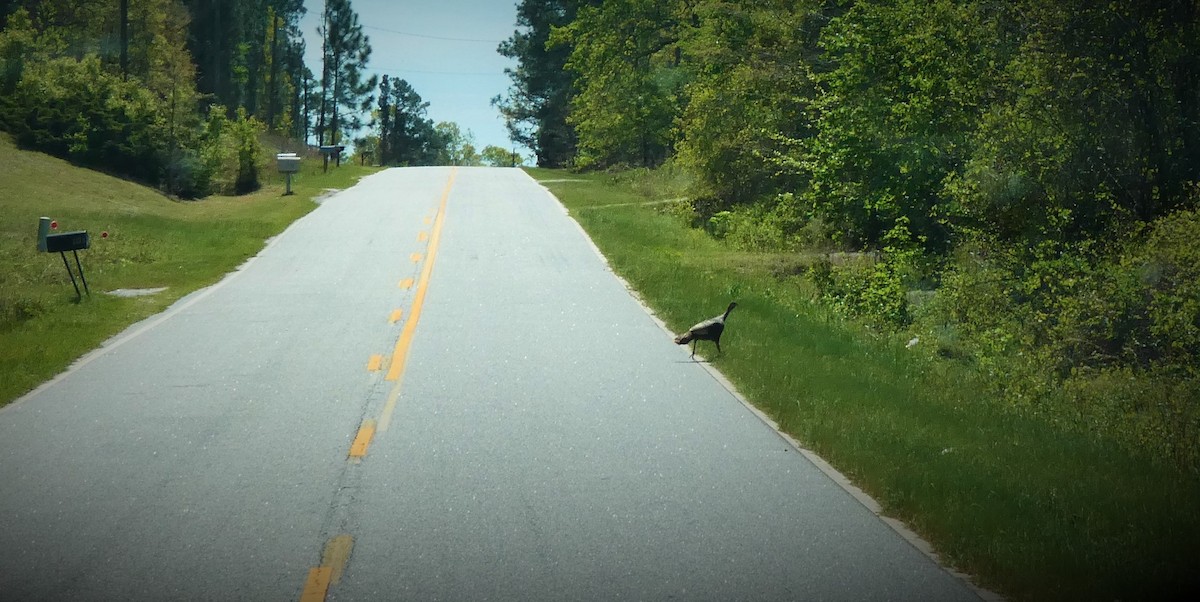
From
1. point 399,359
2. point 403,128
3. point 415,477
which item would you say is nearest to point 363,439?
point 415,477

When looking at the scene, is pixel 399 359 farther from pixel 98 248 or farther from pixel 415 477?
pixel 98 248

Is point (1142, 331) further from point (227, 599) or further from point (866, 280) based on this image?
point (227, 599)

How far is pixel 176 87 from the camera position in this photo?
156 feet

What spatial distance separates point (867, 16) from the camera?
77.3 feet

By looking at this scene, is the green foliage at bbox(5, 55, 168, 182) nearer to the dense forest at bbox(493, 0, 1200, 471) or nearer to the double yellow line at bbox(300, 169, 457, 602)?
the double yellow line at bbox(300, 169, 457, 602)

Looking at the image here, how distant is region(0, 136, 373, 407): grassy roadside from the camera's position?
50.5ft

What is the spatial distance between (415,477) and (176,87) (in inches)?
1722

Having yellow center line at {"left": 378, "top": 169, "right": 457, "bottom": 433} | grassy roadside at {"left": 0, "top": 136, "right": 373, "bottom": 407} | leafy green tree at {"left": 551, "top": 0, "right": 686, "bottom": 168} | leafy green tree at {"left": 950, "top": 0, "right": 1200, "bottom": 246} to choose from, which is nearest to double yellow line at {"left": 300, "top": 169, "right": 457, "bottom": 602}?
yellow center line at {"left": 378, "top": 169, "right": 457, "bottom": 433}

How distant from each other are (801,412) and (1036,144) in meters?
9.15

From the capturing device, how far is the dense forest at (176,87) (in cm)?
4169

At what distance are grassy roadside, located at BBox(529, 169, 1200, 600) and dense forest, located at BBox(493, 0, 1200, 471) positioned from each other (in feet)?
3.50

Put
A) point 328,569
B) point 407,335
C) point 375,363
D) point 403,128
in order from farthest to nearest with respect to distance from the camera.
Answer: point 403,128
point 407,335
point 375,363
point 328,569

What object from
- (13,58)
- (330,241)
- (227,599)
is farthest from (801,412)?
(13,58)

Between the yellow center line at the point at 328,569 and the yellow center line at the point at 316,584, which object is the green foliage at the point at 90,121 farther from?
the yellow center line at the point at 316,584
